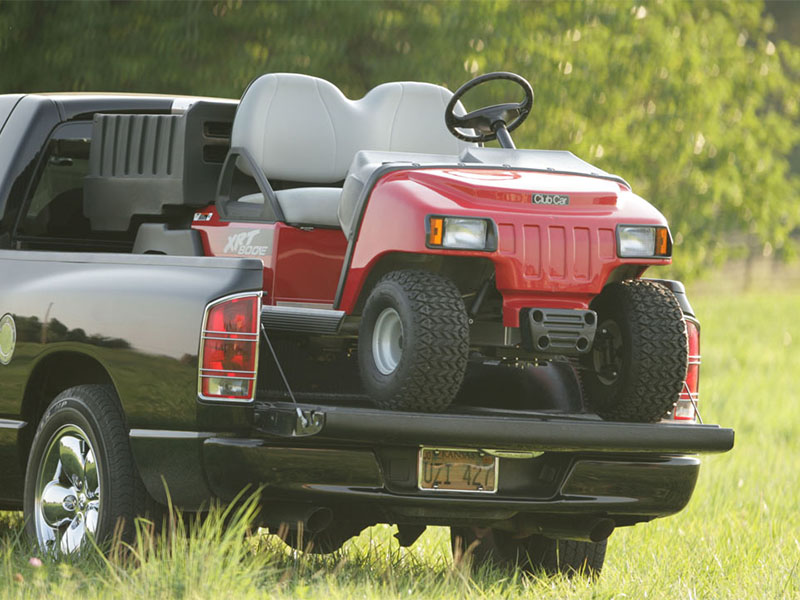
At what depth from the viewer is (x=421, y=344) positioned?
4.95 metres

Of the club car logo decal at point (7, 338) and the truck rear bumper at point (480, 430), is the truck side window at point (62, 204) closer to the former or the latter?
the club car logo decal at point (7, 338)

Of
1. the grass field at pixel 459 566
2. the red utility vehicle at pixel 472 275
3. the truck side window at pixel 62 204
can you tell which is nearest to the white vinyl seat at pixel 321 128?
the red utility vehicle at pixel 472 275

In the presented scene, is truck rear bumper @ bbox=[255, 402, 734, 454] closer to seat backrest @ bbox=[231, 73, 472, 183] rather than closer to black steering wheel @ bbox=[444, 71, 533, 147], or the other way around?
black steering wheel @ bbox=[444, 71, 533, 147]

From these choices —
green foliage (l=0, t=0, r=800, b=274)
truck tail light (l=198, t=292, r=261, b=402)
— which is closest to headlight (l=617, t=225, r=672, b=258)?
truck tail light (l=198, t=292, r=261, b=402)

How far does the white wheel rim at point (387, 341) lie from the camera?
5160mm

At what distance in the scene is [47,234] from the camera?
6559 millimetres

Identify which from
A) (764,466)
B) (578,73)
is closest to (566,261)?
(764,466)

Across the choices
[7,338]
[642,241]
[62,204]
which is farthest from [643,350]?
[62,204]

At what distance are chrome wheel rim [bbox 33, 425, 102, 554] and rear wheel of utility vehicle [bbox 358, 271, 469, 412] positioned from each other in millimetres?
1070

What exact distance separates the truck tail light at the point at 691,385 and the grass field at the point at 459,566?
2.02ft

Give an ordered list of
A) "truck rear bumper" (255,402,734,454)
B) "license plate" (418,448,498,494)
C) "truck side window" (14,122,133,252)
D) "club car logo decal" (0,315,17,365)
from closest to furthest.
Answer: "truck rear bumper" (255,402,734,454) < "license plate" (418,448,498,494) < "club car logo decal" (0,315,17,365) < "truck side window" (14,122,133,252)

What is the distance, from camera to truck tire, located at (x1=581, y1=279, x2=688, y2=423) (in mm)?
5301

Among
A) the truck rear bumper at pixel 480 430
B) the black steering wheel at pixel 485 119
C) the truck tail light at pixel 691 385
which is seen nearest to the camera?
the truck rear bumper at pixel 480 430

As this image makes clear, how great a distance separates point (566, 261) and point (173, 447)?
56.0 inches
